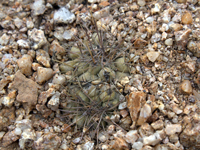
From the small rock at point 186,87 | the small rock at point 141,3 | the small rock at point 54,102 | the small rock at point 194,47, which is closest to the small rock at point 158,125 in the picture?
the small rock at point 186,87

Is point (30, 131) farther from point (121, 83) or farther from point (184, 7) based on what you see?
point (184, 7)

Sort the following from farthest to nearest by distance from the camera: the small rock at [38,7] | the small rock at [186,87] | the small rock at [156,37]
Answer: the small rock at [38,7], the small rock at [156,37], the small rock at [186,87]

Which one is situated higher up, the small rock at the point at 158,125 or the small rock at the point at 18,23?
the small rock at the point at 18,23

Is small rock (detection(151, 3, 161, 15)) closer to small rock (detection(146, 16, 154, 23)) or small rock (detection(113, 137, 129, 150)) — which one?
small rock (detection(146, 16, 154, 23))

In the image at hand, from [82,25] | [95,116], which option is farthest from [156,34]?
[95,116]

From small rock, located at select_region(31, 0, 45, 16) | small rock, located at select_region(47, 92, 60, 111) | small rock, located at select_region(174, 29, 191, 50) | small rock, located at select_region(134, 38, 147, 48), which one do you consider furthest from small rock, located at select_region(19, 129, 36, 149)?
small rock, located at select_region(174, 29, 191, 50)

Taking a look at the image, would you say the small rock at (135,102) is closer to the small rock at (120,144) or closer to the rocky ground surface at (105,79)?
the rocky ground surface at (105,79)

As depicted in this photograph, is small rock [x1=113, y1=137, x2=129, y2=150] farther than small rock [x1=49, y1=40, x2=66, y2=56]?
No
